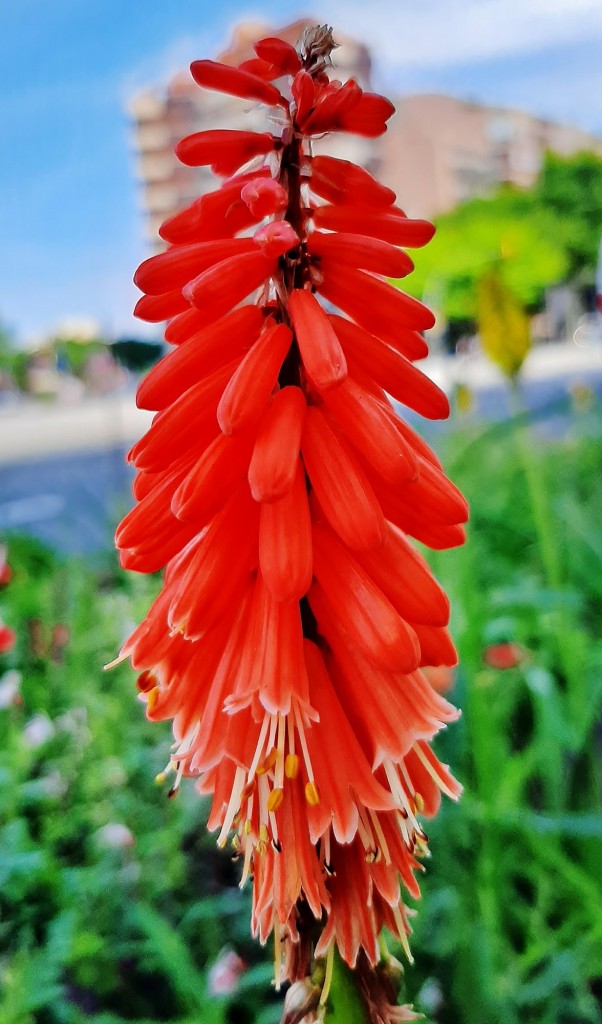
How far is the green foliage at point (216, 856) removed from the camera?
0.96 meters

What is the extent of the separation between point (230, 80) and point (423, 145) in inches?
199

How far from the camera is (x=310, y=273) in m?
0.51

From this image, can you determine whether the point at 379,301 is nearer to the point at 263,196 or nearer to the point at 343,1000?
the point at 263,196

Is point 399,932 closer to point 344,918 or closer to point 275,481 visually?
point 344,918

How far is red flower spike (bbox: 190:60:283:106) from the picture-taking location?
475mm

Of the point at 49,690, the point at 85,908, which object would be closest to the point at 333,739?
the point at 85,908

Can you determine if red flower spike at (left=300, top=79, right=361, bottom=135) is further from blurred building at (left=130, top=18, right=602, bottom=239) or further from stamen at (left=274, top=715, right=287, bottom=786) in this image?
blurred building at (left=130, top=18, right=602, bottom=239)

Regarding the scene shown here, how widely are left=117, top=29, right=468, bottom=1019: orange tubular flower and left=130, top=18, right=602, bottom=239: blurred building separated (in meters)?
1.87

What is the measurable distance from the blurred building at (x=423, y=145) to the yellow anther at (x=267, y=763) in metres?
2.06

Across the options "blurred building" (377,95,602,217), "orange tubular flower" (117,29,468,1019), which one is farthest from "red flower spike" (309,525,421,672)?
"blurred building" (377,95,602,217)

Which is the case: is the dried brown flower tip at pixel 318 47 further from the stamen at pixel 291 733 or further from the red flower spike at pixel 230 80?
the stamen at pixel 291 733

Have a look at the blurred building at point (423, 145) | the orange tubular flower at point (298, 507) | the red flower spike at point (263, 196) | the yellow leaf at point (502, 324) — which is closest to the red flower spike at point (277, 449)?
the orange tubular flower at point (298, 507)

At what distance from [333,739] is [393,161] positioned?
203 inches

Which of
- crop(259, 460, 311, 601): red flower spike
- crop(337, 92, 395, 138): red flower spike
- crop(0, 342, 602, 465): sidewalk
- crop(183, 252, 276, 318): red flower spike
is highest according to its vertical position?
crop(337, 92, 395, 138): red flower spike
